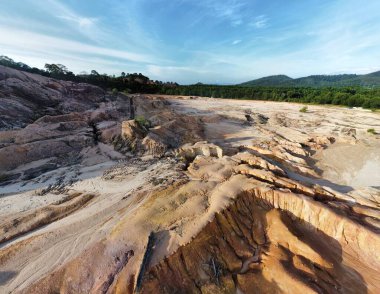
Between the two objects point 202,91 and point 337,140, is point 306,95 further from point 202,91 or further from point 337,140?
point 337,140

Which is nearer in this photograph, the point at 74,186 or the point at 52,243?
the point at 52,243

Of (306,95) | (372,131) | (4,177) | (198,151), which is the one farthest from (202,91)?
(4,177)

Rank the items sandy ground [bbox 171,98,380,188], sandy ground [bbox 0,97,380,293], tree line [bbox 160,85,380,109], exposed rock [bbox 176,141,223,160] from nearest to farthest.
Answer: sandy ground [bbox 0,97,380,293] < exposed rock [bbox 176,141,223,160] < sandy ground [bbox 171,98,380,188] < tree line [bbox 160,85,380,109]

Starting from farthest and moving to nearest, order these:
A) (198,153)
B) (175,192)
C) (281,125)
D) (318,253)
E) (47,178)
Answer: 1. (281,125)
2. (198,153)
3. (47,178)
4. (175,192)
5. (318,253)

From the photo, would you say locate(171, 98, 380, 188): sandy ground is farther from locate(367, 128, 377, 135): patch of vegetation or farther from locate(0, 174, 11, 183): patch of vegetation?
locate(0, 174, 11, 183): patch of vegetation

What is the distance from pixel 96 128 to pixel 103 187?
37.0 feet

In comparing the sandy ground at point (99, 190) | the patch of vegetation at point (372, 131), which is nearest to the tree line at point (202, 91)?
the patch of vegetation at point (372, 131)

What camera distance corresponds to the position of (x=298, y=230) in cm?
915

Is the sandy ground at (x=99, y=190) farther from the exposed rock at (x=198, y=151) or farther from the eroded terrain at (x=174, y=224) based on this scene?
the exposed rock at (x=198, y=151)

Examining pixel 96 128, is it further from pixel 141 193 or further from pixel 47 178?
pixel 141 193

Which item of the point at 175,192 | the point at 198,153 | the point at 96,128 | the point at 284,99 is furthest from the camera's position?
the point at 284,99

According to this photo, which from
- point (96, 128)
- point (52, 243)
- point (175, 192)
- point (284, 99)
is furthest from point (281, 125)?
point (284, 99)

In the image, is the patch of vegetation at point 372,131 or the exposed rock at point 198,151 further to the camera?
the patch of vegetation at point 372,131

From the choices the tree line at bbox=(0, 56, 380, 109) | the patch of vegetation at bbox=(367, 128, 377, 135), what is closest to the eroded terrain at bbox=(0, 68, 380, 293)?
the patch of vegetation at bbox=(367, 128, 377, 135)
